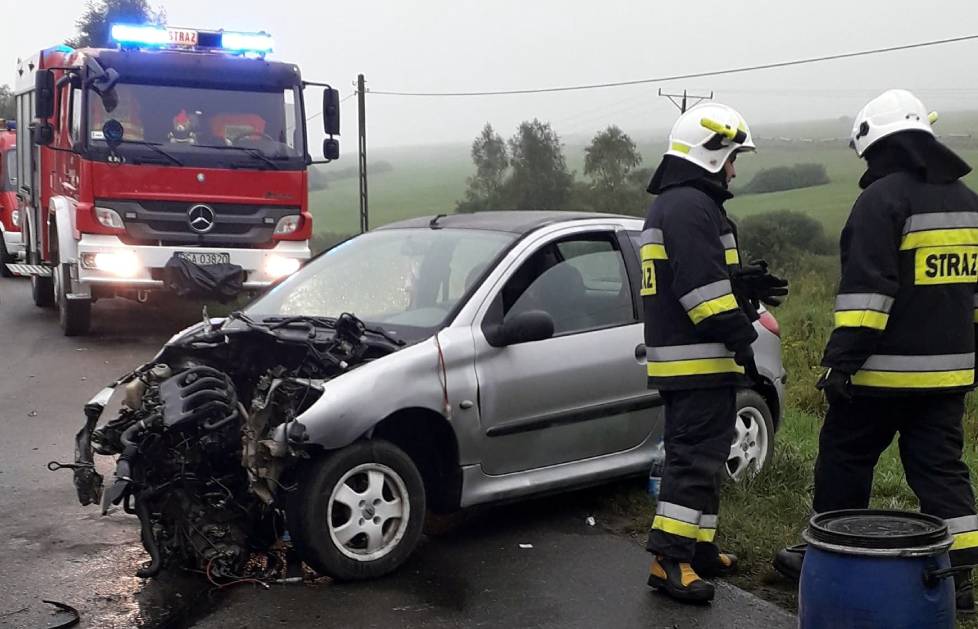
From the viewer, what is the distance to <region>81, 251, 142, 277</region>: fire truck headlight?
11.0 metres

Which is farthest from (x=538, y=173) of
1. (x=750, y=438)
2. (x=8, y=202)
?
(x=750, y=438)

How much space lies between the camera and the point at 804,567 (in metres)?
3.87

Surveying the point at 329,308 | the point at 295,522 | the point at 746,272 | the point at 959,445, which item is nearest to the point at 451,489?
the point at 295,522

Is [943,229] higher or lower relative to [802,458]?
higher

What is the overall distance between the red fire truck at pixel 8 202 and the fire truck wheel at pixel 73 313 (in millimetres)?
6949

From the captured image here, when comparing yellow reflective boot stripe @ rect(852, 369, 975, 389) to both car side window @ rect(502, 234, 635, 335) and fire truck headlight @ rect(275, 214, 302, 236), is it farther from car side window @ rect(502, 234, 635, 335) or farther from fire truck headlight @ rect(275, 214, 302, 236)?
fire truck headlight @ rect(275, 214, 302, 236)

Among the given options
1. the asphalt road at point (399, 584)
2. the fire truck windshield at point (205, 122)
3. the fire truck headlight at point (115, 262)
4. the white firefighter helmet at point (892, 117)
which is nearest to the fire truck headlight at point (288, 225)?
the fire truck windshield at point (205, 122)

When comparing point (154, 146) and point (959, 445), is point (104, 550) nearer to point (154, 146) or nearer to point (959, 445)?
point (959, 445)

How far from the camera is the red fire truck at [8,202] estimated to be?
18844mm

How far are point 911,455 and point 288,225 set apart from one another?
8240 millimetres

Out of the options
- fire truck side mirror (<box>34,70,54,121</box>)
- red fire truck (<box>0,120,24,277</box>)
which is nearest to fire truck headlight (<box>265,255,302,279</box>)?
fire truck side mirror (<box>34,70,54,121</box>)

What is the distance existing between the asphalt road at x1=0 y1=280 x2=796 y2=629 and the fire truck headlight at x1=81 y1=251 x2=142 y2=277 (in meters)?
4.51

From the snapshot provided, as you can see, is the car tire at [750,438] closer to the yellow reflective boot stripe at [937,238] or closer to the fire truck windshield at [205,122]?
the yellow reflective boot stripe at [937,238]

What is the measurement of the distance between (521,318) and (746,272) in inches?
40.4
